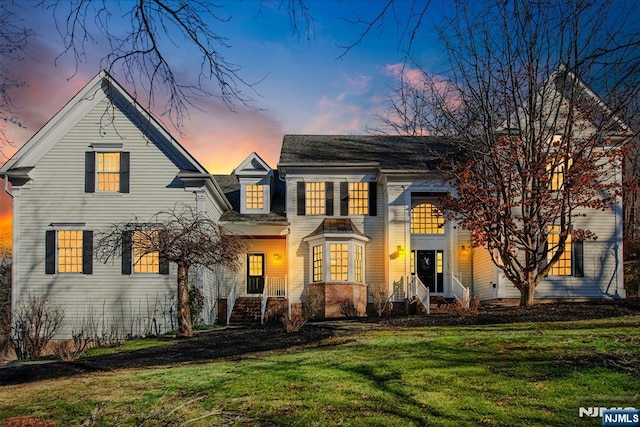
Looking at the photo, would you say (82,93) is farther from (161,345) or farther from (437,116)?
(437,116)

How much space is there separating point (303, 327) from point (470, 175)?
716 centimetres

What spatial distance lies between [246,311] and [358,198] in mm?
6321

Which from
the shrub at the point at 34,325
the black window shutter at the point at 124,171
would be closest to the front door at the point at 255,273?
the black window shutter at the point at 124,171

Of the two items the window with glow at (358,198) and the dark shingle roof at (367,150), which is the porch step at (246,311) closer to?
the window with glow at (358,198)

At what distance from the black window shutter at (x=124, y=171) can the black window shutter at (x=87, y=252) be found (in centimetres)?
193

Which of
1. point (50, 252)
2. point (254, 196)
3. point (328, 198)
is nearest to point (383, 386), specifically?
point (50, 252)

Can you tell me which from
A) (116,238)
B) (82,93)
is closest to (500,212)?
(116,238)

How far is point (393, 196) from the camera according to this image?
25438mm

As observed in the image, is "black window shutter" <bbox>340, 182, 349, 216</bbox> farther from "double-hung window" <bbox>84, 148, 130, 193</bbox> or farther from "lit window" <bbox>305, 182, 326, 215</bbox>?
"double-hung window" <bbox>84, 148, 130, 193</bbox>

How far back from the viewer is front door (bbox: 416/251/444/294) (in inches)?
1035

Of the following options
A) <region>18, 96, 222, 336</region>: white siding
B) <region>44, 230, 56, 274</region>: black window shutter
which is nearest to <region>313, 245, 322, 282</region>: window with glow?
<region>18, 96, 222, 336</region>: white siding

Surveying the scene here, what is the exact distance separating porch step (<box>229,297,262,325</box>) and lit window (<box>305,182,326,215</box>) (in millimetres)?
4149

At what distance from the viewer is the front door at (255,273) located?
2748 centimetres

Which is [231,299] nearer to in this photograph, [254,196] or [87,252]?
[254,196]
